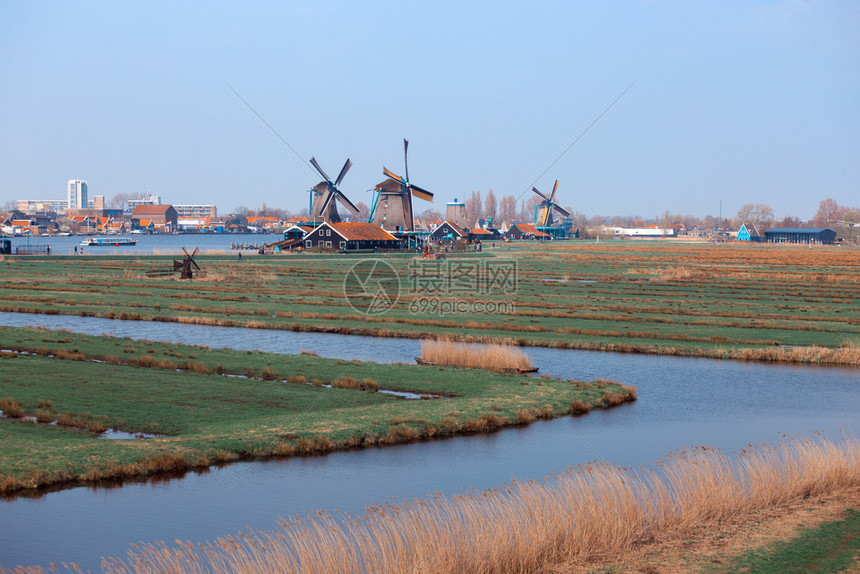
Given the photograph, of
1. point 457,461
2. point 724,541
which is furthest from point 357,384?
point 724,541

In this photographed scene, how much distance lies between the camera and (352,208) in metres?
146

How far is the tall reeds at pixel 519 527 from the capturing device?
10.9m

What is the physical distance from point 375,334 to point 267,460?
874 inches

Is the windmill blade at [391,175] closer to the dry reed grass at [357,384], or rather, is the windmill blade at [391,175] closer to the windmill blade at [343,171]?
the windmill blade at [343,171]

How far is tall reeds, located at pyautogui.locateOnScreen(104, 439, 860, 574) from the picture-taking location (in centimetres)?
1085

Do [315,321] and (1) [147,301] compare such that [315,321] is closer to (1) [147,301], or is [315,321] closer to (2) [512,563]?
(1) [147,301]

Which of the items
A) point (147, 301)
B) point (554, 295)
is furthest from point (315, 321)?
point (554, 295)

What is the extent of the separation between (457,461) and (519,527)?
6.72 metres

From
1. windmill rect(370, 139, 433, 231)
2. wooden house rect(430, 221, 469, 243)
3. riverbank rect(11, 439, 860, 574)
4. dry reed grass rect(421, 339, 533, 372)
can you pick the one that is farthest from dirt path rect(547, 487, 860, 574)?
wooden house rect(430, 221, 469, 243)

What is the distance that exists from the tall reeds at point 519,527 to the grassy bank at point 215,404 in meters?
4.51

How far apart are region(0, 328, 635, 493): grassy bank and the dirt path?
847 centimetres

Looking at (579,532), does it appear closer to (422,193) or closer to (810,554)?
(810,554)

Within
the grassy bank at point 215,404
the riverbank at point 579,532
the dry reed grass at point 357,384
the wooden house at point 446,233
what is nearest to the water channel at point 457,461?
the grassy bank at point 215,404

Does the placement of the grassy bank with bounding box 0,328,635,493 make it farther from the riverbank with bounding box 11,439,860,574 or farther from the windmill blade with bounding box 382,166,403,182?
the windmill blade with bounding box 382,166,403,182
